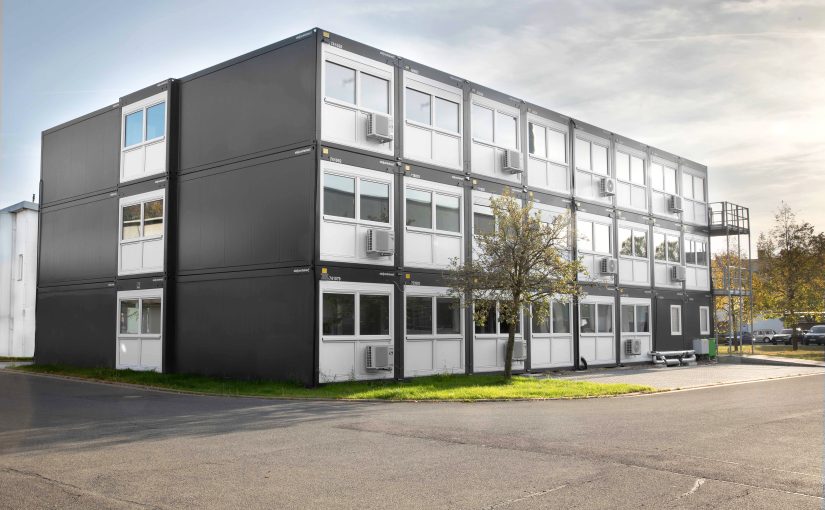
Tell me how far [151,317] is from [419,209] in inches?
346

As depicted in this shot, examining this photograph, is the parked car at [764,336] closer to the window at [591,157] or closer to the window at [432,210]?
the window at [591,157]

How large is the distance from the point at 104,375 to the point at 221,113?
803cm

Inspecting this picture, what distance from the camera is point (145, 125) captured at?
24531mm

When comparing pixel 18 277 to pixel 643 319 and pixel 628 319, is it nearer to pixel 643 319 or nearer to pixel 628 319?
pixel 628 319

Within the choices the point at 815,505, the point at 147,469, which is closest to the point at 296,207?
the point at 147,469

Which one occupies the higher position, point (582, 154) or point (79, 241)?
point (582, 154)

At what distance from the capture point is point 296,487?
739 centimetres

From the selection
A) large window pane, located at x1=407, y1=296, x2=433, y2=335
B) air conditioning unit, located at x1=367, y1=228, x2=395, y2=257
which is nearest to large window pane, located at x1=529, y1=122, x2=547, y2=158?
large window pane, located at x1=407, y1=296, x2=433, y2=335

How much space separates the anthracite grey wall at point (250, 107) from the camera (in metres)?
19.8

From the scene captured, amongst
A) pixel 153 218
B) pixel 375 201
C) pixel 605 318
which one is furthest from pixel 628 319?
pixel 153 218

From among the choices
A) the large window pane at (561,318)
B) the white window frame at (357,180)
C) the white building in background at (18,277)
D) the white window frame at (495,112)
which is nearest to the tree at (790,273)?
the large window pane at (561,318)

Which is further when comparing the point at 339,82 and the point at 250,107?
the point at 250,107

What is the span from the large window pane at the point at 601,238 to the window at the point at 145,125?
15670 millimetres

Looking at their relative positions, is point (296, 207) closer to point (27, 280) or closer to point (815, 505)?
point (815, 505)
